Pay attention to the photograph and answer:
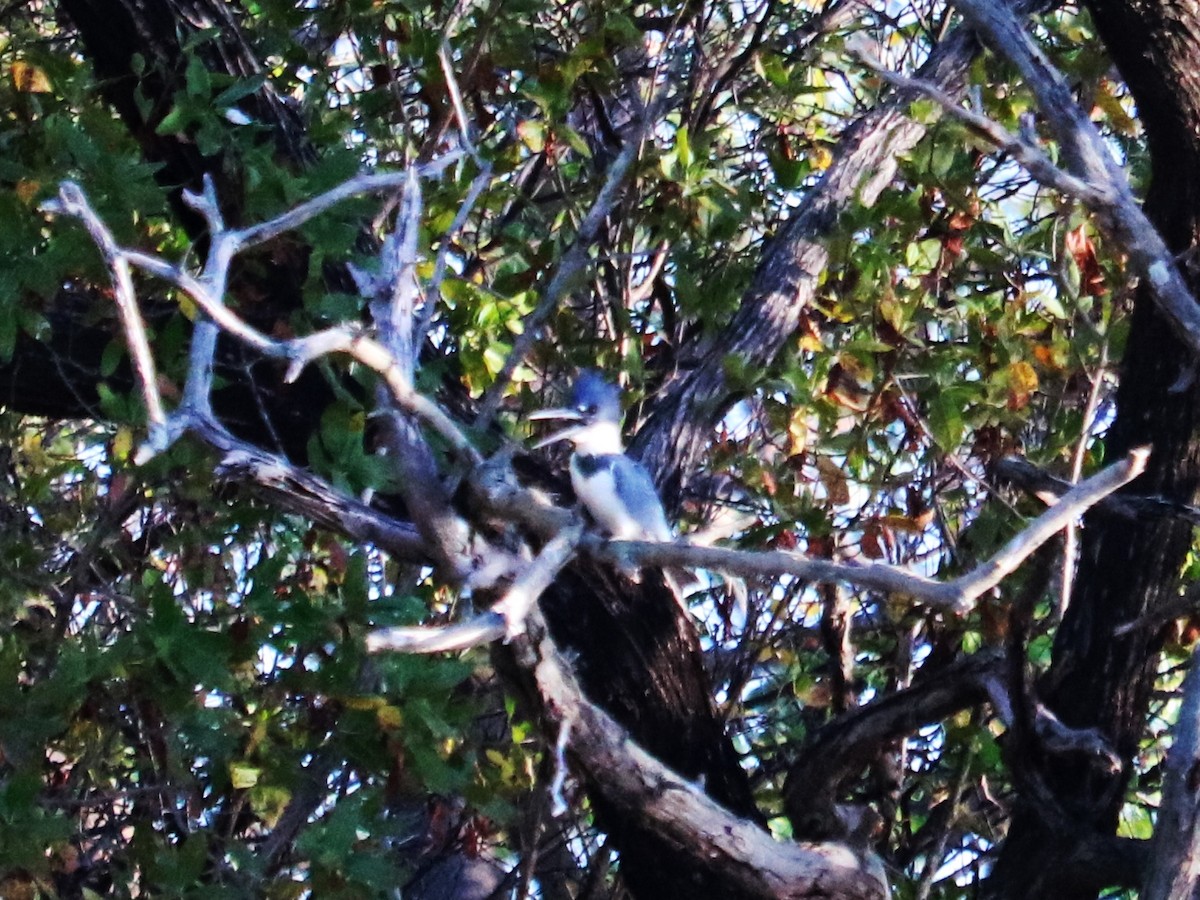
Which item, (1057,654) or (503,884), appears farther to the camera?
(503,884)

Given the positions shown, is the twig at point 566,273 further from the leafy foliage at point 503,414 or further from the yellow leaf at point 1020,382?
the yellow leaf at point 1020,382

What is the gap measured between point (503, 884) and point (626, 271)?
1.67m

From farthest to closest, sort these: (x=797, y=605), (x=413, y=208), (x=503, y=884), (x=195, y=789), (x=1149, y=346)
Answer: (x=797, y=605)
(x=503, y=884)
(x=195, y=789)
(x=1149, y=346)
(x=413, y=208)

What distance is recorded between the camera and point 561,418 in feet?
13.4

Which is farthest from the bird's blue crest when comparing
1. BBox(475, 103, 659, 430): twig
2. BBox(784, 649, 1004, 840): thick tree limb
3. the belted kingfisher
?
BBox(784, 649, 1004, 840): thick tree limb

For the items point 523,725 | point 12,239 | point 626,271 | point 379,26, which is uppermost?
point 379,26

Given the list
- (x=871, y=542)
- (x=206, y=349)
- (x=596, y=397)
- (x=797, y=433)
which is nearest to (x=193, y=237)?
(x=596, y=397)

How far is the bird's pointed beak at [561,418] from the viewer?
3891 mm

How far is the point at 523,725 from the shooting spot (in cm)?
400

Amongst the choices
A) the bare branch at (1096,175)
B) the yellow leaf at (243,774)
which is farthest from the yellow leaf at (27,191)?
the bare branch at (1096,175)

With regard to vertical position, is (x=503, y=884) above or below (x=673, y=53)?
below

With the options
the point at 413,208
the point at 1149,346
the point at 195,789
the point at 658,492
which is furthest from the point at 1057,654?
the point at 195,789

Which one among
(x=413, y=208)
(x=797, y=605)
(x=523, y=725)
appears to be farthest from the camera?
(x=797, y=605)

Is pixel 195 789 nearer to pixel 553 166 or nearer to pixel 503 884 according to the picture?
pixel 503 884
